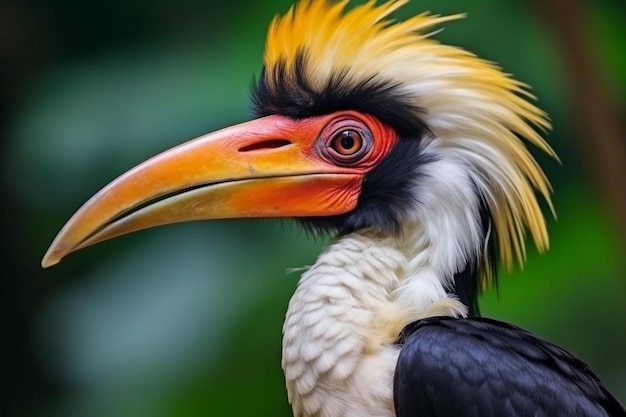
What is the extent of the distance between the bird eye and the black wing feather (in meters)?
0.42

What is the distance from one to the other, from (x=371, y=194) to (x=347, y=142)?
0.38ft

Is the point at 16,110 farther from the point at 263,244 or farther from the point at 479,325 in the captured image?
the point at 479,325

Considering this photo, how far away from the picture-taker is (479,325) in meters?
1.97

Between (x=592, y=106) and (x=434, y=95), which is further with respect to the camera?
(x=592, y=106)

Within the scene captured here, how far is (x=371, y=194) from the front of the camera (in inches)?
86.4

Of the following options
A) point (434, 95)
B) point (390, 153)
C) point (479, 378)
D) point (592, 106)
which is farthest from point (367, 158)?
point (592, 106)

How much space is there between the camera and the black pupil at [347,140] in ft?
7.22

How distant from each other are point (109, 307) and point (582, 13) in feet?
5.46

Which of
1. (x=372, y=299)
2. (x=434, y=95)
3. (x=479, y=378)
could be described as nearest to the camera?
(x=479, y=378)

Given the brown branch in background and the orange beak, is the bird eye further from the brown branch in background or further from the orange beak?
the brown branch in background

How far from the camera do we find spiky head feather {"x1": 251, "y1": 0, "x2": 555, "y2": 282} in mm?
2146

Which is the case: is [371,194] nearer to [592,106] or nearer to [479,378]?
[479,378]

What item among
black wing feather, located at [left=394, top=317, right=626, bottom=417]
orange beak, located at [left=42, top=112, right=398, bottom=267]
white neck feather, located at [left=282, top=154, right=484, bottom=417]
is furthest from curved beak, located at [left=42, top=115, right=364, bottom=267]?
black wing feather, located at [left=394, top=317, right=626, bottom=417]

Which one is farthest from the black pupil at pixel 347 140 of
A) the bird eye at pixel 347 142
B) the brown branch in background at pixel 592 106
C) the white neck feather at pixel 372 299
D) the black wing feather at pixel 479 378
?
the brown branch in background at pixel 592 106
